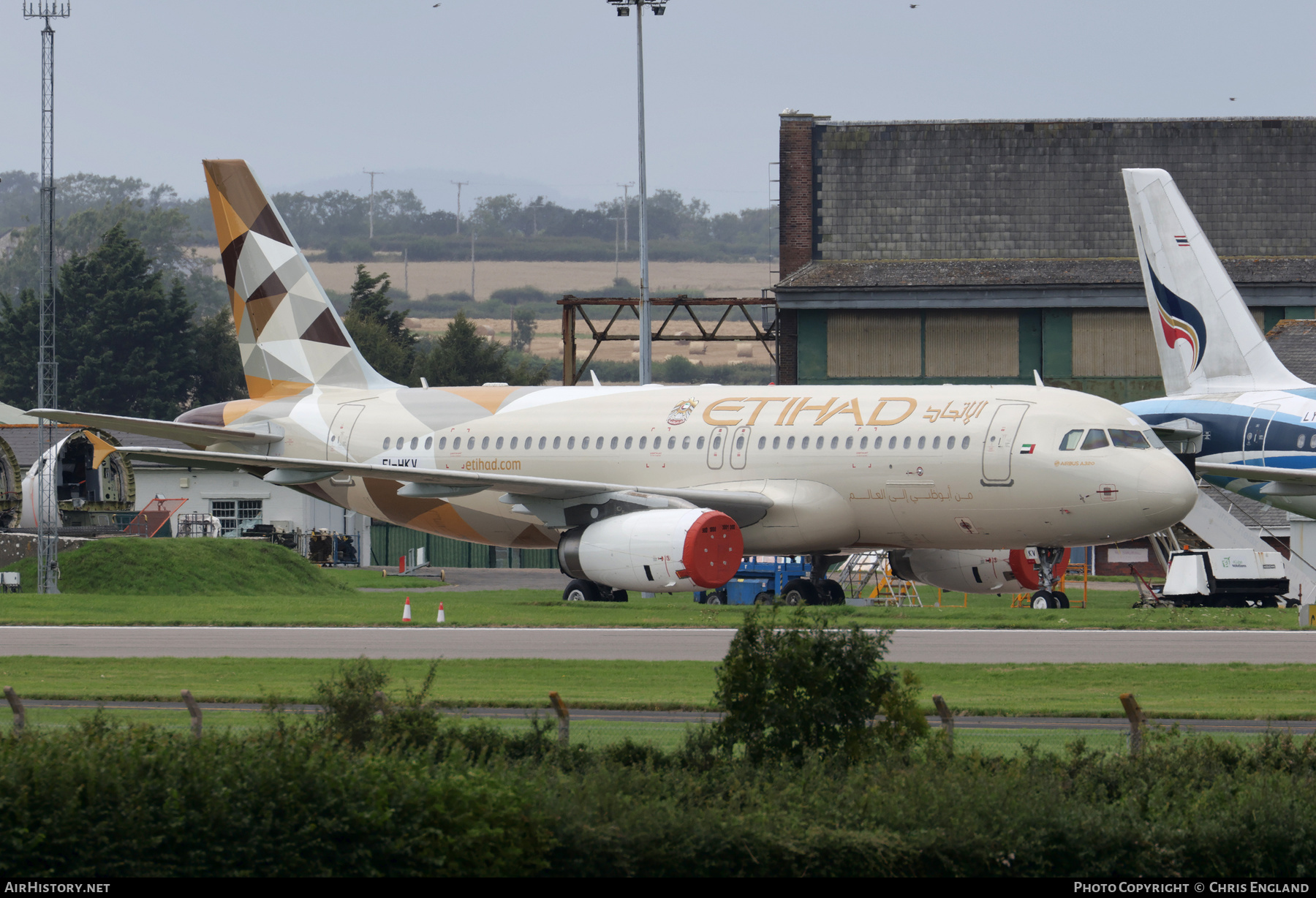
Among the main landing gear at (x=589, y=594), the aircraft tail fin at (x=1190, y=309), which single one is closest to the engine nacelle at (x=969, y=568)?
the aircraft tail fin at (x=1190, y=309)

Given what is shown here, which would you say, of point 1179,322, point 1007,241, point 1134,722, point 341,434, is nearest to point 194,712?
point 1134,722

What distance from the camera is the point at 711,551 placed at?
31922 mm

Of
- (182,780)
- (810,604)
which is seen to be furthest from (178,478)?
(182,780)

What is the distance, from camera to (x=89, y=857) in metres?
10.5

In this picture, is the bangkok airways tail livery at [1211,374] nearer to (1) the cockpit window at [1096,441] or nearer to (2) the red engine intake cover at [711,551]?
(1) the cockpit window at [1096,441]

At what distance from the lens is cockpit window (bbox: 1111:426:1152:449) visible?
105 feet

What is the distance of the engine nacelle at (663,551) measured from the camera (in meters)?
31.8

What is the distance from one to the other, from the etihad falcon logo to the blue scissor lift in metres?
10.1

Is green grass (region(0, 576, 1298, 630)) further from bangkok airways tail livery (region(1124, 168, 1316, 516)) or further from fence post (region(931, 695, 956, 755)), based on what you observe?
fence post (region(931, 695, 956, 755))

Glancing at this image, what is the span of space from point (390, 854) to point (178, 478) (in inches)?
2267

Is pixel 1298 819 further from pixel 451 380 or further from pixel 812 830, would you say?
pixel 451 380

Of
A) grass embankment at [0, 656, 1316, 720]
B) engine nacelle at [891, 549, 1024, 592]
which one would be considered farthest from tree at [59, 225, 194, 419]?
grass embankment at [0, 656, 1316, 720]

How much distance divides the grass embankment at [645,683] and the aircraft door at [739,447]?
1100cm

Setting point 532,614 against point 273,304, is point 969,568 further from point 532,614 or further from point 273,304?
point 273,304
